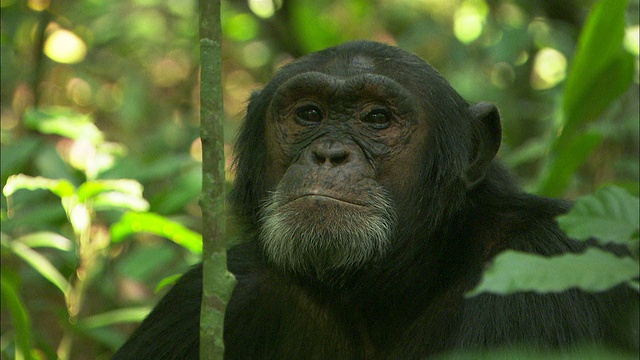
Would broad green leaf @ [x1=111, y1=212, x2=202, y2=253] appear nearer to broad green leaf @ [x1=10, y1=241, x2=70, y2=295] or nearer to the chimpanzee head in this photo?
broad green leaf @ [x1=10, y1=241, x2=70, y2=295]

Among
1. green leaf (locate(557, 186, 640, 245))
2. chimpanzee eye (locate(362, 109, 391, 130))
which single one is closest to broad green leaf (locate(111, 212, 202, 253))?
chimpanzee eye (locate(362, 109, 391, 130))

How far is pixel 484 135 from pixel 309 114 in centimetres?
96

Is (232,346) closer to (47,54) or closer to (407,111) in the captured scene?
(407,111)

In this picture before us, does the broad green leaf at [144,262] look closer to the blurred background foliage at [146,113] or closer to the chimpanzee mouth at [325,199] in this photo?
the blurred background foliage at [146,113]

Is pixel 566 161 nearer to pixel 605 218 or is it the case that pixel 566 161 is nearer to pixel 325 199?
pixel 325 199

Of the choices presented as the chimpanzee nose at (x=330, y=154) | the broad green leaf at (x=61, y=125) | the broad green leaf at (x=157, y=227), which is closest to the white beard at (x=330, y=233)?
the chimpanzee nose at (x=330, y=154)

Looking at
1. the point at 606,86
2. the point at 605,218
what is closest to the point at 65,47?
the point at 606,86

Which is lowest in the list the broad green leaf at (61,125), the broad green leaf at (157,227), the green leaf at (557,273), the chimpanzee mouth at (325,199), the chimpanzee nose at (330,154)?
the broad green leaf at (157,227)

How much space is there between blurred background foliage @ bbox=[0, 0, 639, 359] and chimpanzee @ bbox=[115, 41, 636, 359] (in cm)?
68

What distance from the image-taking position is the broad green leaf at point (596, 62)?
5.55 meters

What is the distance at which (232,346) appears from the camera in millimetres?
4750

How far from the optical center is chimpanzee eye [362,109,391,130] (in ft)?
15.2

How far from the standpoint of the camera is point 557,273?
247 centimetres

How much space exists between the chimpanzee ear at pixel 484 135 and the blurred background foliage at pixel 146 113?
4.06 feet
